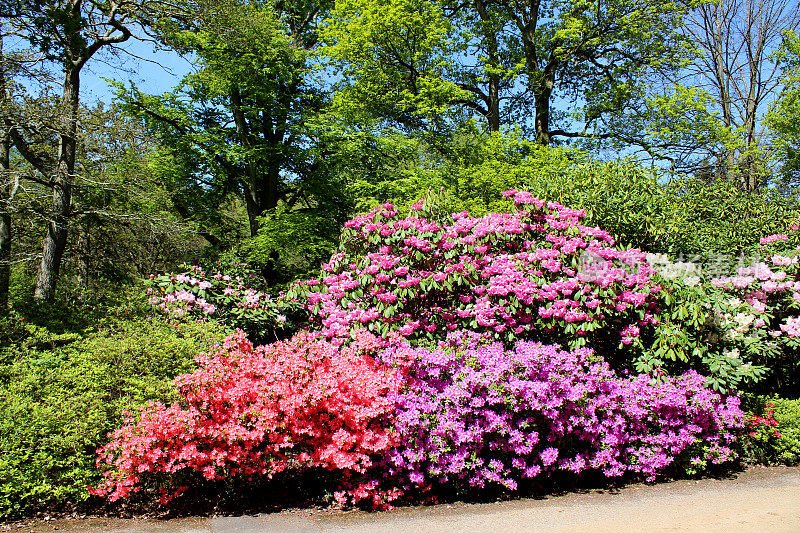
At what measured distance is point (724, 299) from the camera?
18.5 feet

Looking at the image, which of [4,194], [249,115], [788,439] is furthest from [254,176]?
[788,439]

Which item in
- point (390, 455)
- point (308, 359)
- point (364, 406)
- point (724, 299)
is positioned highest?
point (724, 299)

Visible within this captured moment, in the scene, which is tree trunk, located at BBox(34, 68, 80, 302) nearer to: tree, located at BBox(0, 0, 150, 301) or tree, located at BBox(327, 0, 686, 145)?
tree, located at BBox(0, 0, 150, 301)

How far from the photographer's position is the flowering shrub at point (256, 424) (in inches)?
156

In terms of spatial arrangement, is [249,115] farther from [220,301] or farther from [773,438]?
[773,438]

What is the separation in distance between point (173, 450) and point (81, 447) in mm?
721

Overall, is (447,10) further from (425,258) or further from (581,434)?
(581,434)

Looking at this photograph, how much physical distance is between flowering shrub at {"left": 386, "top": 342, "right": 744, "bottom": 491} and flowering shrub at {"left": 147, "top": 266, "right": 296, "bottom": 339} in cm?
344

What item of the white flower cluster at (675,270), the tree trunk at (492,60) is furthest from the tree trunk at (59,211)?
the tree trunk at (492,60)

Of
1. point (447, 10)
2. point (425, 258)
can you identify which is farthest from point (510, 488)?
point (447, 10)

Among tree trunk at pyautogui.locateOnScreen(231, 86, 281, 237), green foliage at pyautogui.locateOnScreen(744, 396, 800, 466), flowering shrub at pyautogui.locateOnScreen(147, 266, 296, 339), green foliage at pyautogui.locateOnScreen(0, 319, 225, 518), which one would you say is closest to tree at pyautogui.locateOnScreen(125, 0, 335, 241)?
tree trunk at pyautogui.locateOnScreen(231, 86, 281, 237)

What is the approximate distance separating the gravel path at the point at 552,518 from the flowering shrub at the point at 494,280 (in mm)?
1512

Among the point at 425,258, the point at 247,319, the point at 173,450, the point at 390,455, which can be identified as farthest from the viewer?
the point at 247,319

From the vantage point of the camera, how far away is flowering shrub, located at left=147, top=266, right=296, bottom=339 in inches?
276
